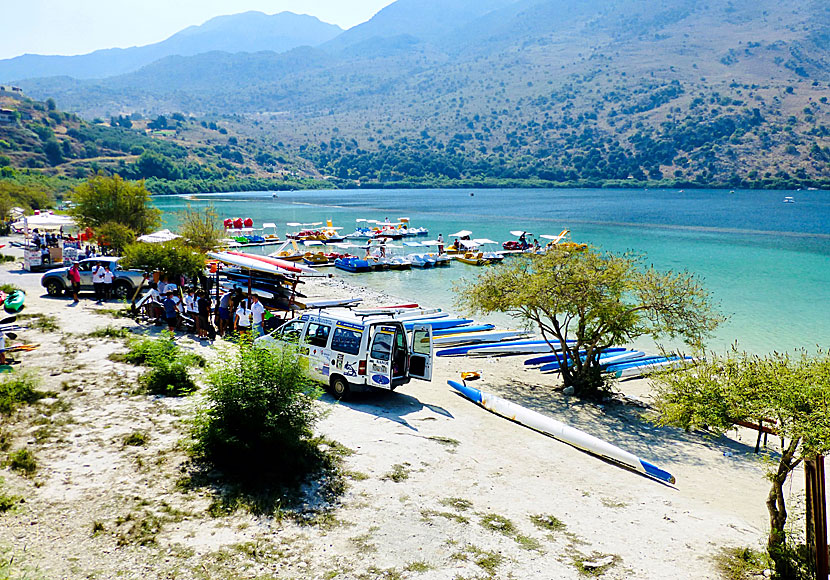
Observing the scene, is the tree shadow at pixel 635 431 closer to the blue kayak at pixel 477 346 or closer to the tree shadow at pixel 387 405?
the tree shadow at pixel 387 405

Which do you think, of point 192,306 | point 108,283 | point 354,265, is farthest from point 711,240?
point 108,283

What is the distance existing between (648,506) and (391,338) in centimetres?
623

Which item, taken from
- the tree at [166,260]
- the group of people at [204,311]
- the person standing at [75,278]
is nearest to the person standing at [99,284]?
the person standing at [75,278]

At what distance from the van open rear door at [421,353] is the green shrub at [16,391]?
307 inches

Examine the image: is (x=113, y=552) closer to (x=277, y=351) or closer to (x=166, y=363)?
(x=277, y=351)

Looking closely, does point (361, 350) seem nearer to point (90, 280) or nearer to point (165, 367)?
point (165, 367)

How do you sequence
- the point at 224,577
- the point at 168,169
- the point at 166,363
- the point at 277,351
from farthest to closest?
the point at 168,169, the point at 166,363, the point at 277,351, the point at 224,577

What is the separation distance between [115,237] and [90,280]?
10.0m

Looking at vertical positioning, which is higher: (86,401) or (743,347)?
(86,401)

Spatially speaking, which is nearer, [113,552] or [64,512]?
[113,552]

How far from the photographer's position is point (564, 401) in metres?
17.0

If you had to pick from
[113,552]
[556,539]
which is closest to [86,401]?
[113,552]

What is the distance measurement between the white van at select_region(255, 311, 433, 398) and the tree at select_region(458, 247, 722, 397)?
A: 4639mm

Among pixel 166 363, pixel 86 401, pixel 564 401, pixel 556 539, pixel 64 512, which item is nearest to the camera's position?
pixel 64 512
